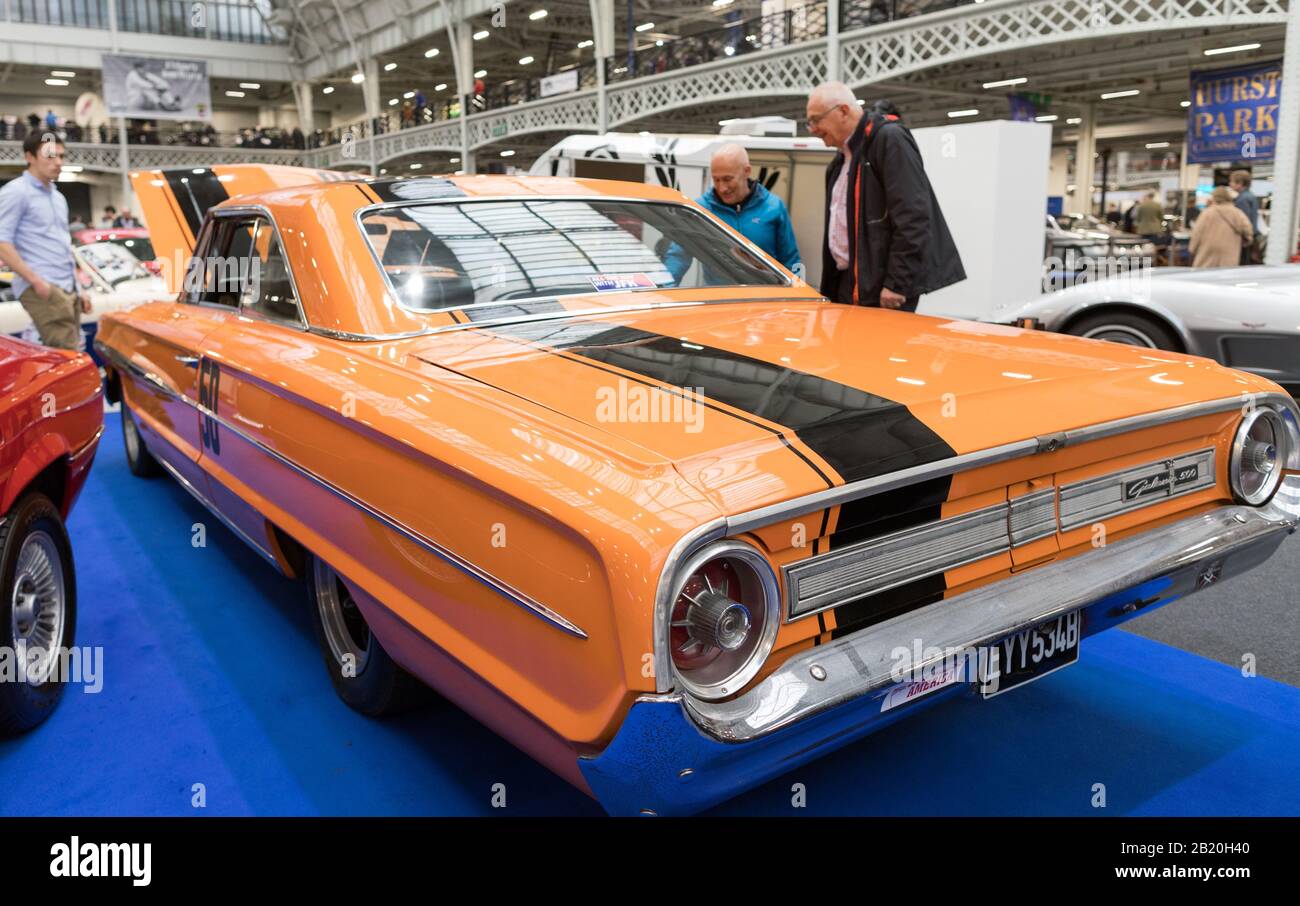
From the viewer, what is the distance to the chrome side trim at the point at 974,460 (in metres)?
1.57

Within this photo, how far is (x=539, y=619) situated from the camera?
5.46 ft

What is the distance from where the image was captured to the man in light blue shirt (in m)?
5.49

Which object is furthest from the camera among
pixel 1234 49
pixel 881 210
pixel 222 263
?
pixel 1234 49

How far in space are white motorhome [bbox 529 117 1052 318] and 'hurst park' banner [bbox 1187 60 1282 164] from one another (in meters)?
6.23

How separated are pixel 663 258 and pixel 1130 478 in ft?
5.33

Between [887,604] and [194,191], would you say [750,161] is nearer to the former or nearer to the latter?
[194,191]

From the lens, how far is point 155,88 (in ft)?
93.9

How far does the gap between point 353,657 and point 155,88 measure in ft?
103

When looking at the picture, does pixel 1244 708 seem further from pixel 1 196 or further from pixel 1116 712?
pixel 1 196

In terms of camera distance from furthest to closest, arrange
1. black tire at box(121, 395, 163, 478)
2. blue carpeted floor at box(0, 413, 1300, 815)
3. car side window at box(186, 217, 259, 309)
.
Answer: black tire at box(121, 395, 163, 478)
car side window at box(186, 217, 259, 309)
blue carpeted floor at box(0, 413, 1300, 815)

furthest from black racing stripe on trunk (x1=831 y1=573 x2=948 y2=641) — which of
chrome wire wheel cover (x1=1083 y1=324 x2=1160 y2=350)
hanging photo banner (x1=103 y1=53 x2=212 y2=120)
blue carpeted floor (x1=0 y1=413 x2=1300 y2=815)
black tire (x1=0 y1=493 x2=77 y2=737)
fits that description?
hanging photo banner (x1=103 y1=53 x2=212 y2=120)

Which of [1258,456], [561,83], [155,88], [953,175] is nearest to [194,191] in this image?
[1258,456]

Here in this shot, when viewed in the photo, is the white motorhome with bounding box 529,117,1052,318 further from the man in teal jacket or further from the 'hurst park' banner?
the 'hurst park' banner
